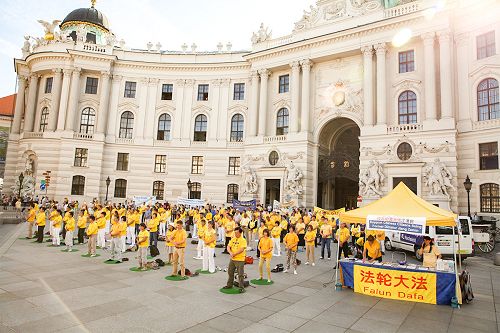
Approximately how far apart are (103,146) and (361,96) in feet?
98.7

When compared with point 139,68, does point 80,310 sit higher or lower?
lower

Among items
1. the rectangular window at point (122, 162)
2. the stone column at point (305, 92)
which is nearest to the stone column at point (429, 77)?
the stone column at point (305, 92)

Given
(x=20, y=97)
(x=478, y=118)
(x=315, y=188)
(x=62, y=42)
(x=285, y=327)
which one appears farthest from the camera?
(x=20, y=97)

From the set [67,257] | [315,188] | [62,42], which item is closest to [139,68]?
[62,42]

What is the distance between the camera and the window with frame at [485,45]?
28781 mm

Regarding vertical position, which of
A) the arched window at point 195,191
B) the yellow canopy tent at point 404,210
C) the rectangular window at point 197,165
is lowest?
the yellow canopy tent at point 404,210

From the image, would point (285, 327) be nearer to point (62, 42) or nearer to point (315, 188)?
point (315, 188)

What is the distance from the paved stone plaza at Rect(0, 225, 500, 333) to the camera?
7598 millimetres

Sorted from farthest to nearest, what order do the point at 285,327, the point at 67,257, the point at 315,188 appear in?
the point at 315,188 → the point at 67,257 → the point at 285,327

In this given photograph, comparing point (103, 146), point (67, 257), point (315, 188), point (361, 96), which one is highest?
point (361, 96)

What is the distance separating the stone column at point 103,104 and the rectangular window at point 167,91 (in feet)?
22.1

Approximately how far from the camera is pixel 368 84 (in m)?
32.8

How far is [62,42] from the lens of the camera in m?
43.0

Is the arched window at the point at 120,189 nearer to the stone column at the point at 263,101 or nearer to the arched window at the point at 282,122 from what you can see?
the stone column at the point at 263,101
